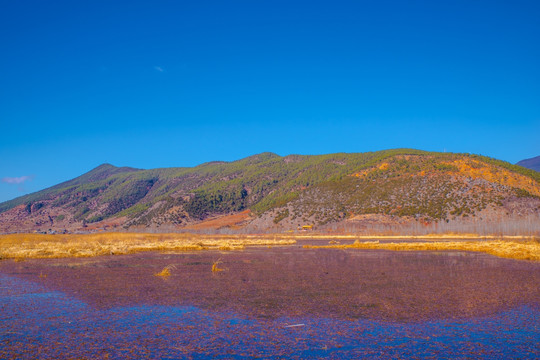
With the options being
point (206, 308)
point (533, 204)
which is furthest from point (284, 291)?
point (533, 204)

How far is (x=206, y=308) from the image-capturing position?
1077 centimetres

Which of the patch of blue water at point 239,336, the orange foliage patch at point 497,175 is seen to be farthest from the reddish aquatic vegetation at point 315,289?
the orange foliage patch at point 497,175

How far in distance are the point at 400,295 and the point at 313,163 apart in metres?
154

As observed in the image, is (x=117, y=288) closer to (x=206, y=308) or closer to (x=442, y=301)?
(x=206, y=308)

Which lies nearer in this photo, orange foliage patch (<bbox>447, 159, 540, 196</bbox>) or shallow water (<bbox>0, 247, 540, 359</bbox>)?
shallow water (<bbox>0, 247, 540, 359</bbox>)

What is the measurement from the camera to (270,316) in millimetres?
9797

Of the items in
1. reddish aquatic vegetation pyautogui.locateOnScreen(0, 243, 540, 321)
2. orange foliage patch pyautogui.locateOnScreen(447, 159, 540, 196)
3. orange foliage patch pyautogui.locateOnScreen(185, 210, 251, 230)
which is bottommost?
reddish aquatic vegetation pyautogui.locateOnScreen(0, 243, 540, 321)

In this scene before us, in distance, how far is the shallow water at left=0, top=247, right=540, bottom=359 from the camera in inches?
283

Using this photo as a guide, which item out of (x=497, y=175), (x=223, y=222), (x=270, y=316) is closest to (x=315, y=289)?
(x=270, y=316)

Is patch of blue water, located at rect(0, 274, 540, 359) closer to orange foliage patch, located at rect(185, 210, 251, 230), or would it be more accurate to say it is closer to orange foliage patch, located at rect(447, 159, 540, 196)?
orange foliage patch, located at rect(447, 159, 540, 196)

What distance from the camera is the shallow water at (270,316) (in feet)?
23.6

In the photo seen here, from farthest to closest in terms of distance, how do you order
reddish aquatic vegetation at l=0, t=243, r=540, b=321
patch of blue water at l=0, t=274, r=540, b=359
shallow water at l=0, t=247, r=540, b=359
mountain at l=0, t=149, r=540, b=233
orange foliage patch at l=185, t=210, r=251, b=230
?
orange foliage patch at l=185, t=210, r=251, b=230, mountain at l=0, t=149, r=540, b=233, reddish aquatic vegetation at l=0, t=243, r=540, b=321, shallow water at l=0, t=247, r=540, b=359, patch of blue water at l=0, t=274, r=540, b=359

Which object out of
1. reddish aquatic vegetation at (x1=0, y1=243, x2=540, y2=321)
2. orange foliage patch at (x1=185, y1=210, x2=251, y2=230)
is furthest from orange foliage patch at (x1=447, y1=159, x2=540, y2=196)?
reddish aquatic vegetation at (x1=0, y1=243, x2=540, y2=321)

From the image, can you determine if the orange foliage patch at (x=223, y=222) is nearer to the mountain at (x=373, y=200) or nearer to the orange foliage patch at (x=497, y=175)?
the mountain at (x=373, y=200)
